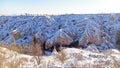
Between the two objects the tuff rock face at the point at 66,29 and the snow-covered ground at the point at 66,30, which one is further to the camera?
the tuff rock face at the point at 66,29

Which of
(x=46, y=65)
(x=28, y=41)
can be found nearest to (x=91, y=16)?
(x=28, y=41)

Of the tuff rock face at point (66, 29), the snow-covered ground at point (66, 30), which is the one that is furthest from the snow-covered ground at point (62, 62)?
the tuff rock face at point (66, 29)

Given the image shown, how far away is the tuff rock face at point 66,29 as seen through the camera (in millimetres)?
22547

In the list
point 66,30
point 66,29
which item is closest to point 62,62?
point 66,30

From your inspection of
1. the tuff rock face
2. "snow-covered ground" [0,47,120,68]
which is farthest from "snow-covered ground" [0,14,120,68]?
"snow-covered ground" [0,47,120,68]

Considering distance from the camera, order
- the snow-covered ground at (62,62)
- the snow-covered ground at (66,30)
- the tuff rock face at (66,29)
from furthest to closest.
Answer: the tuff rock face at (66,29) → the snow-covered ground at (66,30) → the snow-covered ground at (62,62)

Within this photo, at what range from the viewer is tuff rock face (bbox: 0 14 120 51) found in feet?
74.0

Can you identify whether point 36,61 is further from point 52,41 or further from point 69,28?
point 69,28

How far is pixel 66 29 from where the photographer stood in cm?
2405

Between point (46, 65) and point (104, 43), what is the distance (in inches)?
612

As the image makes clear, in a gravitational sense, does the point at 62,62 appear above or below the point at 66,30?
above

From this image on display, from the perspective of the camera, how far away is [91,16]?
25.6 metres

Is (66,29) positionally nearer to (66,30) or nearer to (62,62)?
(66,30)

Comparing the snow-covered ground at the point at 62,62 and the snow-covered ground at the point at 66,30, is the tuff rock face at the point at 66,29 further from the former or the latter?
the snow-covered ground at the point at 62,62
